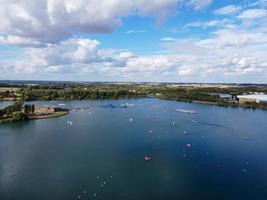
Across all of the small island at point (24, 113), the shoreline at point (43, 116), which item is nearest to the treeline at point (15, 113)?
the small island at point (24, 113)

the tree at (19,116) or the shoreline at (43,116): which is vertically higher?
the tree at (19,116)

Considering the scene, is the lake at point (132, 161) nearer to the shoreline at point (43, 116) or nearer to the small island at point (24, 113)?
the shoreline at point (43, 116)

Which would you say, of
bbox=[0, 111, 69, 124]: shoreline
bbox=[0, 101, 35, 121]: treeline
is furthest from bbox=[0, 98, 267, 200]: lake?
bbox=[0, 101, 35, 121]: treeline

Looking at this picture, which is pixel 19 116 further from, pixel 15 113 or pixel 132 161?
pixel 132 161

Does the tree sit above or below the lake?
above

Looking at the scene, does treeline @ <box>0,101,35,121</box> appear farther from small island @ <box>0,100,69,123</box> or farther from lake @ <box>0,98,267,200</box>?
lake @ <box>0,98,267,200</box>

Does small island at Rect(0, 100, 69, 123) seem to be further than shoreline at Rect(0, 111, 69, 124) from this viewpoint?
Yes

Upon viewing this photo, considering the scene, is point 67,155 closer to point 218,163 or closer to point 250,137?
point 218,163

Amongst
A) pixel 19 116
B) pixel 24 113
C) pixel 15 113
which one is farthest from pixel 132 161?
pixel 24 113
